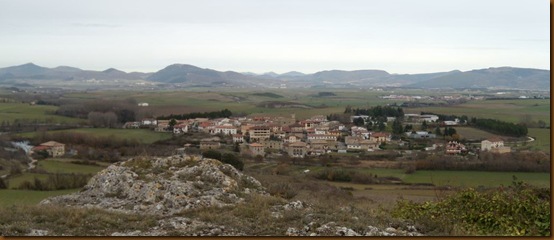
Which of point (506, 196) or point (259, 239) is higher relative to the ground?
point (259, 239)

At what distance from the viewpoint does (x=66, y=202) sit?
10742mm

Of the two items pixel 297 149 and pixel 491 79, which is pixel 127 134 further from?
pixel 491 79

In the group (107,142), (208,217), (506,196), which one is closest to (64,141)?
(107,142)

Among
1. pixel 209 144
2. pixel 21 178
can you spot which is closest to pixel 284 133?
pixel 209 144

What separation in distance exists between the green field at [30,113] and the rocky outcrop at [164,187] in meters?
41.6

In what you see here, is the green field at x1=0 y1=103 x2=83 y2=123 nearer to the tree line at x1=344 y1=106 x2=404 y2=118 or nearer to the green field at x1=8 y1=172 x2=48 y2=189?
the green field at x1=8 y1=172 x2=48 y2=189

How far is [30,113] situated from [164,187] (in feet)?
162

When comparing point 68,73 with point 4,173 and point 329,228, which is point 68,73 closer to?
point 4,173

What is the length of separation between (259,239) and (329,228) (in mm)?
2502

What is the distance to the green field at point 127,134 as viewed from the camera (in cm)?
4162

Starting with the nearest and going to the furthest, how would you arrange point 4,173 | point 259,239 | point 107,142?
point 259,239
point 4,173
point 107,142

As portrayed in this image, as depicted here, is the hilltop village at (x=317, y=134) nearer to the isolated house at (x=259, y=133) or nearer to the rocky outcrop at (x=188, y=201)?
the isolated house at (x=259, y=133)

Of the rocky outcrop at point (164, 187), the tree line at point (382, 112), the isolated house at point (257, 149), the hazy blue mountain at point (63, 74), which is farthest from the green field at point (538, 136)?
the hazy blue mountain at point (63, 74)

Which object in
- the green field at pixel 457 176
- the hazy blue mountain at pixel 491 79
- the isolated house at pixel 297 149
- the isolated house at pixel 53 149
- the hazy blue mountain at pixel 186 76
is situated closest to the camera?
the green field at pixel 457 176
